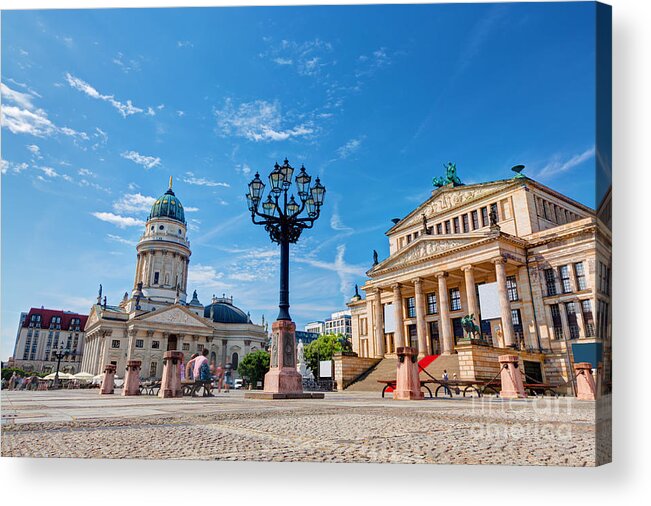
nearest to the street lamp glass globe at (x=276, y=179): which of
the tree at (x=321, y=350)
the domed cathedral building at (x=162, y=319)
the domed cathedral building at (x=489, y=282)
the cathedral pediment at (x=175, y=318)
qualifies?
the domed cathedral building at (x=489, y=282)

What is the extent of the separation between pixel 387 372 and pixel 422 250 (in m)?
11.4

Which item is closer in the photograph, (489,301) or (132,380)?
(132,380)

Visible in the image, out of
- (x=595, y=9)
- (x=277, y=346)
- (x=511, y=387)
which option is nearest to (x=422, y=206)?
(x=511, y=387)

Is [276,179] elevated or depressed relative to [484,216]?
depressed

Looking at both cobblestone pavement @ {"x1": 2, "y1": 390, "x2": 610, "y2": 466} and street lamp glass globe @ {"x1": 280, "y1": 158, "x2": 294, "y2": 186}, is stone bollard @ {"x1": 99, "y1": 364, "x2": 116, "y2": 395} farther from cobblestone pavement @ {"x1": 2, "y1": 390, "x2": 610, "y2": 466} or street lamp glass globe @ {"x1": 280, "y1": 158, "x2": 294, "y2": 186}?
cobblestone pavement @ {"x1": 2, "y1": 390, "x2": 610, "y2": 466}

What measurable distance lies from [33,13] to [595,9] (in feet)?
31.9

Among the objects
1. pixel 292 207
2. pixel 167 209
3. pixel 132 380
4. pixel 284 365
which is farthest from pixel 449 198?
pixel 167 209

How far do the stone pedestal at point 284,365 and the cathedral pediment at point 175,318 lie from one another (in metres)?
66.9

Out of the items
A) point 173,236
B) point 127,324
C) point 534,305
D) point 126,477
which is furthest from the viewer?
point 173,236

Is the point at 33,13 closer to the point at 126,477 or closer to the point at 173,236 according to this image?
the point at 126,477

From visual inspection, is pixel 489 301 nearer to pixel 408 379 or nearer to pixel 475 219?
pixel 475 219

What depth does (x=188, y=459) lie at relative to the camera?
4605mm

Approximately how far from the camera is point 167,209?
9144cm

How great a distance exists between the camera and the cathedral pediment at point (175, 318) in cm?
7490
